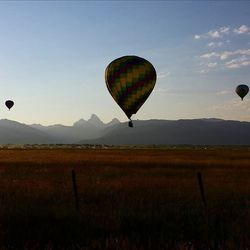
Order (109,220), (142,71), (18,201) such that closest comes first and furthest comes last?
1. (109,220)
2. (18,201)
3. (142,71)

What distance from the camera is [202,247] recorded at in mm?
9102

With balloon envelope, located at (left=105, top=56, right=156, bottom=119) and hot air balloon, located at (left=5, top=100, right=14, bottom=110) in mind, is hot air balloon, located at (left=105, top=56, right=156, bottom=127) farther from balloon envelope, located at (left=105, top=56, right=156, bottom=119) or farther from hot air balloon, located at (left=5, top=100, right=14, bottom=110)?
hot air balloon, located at (left=5, top=100, right=14, bottom=110)

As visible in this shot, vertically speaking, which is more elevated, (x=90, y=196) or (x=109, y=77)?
(x=109, y=77)

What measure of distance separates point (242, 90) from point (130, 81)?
46121mm

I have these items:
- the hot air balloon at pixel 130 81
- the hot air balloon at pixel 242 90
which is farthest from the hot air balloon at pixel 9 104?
the hot air balloon at pixel 130 81

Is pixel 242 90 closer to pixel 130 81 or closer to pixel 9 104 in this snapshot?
pixel 130 81

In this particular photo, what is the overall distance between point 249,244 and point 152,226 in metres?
3.06

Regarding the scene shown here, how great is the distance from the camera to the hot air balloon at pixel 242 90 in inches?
3388

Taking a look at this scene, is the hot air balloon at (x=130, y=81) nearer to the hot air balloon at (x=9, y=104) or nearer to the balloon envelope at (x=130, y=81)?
the balloon envelope at (x=130, y=81)

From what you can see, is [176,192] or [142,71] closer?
[176,192]

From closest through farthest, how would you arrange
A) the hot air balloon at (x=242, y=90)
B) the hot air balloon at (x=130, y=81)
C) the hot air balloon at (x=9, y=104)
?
the hot air balloon at (x=130, y=81) → the hot air balloon at (x=242, y=90) → the hot air balloon at (x=9, y=104)

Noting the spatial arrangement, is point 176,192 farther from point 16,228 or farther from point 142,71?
point 142,71

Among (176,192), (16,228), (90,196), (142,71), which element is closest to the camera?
→ (16,228)

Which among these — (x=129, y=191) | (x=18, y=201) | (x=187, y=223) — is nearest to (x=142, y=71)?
(x=129, y=191)
